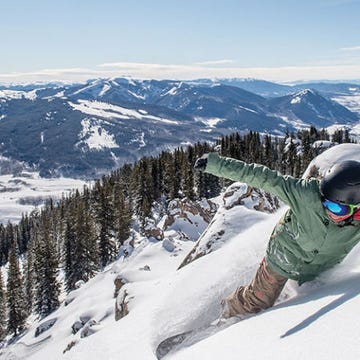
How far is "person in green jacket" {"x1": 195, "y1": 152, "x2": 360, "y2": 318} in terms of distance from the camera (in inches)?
191

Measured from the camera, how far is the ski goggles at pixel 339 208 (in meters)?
4.95

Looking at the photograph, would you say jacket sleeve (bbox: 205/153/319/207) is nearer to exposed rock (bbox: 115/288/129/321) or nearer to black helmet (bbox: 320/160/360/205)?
black helmet (bbox: 320/160/360/205)

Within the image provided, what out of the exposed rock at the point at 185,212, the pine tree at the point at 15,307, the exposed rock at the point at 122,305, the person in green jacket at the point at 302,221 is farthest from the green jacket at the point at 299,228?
the pine tree at the point at 15,307

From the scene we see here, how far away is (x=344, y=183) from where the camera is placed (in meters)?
4.70

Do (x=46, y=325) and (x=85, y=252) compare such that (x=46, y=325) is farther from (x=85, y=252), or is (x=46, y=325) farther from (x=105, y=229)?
(x=105, y=229)

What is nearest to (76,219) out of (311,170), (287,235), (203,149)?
(203,149)

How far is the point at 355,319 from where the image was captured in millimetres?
3986

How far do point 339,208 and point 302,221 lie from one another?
71 centimetres

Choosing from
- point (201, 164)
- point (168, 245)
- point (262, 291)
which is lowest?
point (168, 245)

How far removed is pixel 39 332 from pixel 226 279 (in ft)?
89.5

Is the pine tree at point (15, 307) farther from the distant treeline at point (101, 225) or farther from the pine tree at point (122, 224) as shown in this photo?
the pine tree at point (122, 224)

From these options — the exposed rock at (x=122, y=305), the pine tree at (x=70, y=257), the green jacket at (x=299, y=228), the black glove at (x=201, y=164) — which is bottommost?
the pine tree at (x=70, y=257)

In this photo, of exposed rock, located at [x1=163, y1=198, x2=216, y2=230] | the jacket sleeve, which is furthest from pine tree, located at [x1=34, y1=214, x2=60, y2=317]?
the jacket sleeve

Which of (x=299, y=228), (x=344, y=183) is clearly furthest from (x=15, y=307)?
(x=344, y=183)
